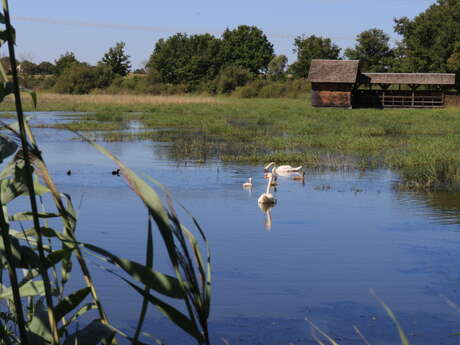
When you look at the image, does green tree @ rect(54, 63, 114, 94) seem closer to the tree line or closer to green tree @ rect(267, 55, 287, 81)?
the tree line

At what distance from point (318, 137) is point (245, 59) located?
65371 millimetres

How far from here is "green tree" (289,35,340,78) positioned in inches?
3223

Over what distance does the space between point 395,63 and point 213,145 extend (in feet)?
156

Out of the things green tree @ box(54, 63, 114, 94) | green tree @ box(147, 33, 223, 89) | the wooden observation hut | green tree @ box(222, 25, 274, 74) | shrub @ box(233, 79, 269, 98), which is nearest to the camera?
the wooden observation hut

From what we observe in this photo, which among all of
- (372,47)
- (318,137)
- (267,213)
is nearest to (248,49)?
(372,47)

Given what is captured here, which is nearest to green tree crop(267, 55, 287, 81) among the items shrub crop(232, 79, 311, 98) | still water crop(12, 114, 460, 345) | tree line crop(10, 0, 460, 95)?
tree line crop(10, 0, 460, 95)

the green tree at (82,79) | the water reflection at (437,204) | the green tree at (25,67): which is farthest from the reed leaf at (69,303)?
the green tree at (82,79)

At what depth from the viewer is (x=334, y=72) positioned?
4741 cm

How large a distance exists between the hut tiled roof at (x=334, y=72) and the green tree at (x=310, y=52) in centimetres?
3269

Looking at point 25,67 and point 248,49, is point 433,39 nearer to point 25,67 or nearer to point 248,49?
point 248,49

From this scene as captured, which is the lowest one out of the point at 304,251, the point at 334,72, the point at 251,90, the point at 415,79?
the point at 304,251

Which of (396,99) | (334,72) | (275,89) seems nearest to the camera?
(334,72)

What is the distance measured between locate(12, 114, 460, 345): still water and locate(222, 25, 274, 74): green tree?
72.4 m

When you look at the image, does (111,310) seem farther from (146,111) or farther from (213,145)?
(146,111)
